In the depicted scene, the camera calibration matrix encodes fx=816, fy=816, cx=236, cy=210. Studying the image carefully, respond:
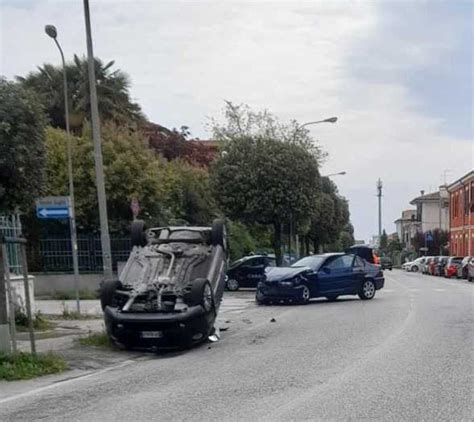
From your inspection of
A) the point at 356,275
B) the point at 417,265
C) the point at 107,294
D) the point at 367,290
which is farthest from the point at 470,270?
the point at 107,294

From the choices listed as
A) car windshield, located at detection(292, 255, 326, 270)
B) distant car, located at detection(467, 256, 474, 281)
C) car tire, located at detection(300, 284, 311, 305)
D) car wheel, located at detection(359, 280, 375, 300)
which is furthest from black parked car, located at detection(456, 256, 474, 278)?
car tire, located at detection(300, 284, 311, 305)

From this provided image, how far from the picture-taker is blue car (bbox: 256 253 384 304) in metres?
24.3

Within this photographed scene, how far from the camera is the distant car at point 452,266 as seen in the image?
54656 millimetres

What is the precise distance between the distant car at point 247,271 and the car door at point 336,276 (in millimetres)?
7351

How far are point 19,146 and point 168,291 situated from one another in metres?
3.74

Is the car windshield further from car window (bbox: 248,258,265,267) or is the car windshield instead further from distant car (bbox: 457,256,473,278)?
distant car (bbox: 457,256,473,278)

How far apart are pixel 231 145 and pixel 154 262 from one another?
20604 millimetres

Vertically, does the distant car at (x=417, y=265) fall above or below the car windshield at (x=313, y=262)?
below

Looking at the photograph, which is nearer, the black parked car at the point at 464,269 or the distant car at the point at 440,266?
the black parked car at the point at 464,269

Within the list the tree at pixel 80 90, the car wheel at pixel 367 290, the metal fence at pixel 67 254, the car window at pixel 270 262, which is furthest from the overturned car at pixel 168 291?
the tree at pixel 80 90

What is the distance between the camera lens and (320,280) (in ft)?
80.9

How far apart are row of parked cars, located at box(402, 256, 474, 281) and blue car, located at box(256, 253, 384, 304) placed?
75.6 feet

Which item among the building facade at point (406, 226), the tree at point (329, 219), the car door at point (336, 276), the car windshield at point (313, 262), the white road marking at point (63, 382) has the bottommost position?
the building facade at point (406, 226)

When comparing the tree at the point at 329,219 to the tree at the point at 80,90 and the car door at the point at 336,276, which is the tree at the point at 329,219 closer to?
the tree at the point at 80,90
